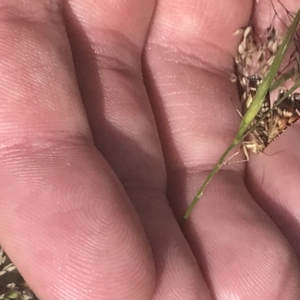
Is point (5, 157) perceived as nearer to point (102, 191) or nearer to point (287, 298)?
point (102, 191)

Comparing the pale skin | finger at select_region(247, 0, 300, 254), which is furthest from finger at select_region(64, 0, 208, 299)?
finger at select_region(247, 0, 300, 254)

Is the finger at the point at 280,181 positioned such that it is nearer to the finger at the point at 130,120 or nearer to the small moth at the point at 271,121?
the small moth at the point at 271,121

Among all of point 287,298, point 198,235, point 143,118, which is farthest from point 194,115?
point 287,298

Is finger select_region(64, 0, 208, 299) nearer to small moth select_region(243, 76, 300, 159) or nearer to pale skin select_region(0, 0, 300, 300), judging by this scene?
pale skin select_region(0, 0, 300, 300)

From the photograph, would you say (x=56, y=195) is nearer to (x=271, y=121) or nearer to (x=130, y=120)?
(x=130, y=120)

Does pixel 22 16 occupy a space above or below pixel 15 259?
above

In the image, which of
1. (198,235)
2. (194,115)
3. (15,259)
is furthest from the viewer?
(194,115)

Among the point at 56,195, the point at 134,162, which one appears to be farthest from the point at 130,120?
the point at 56,195
